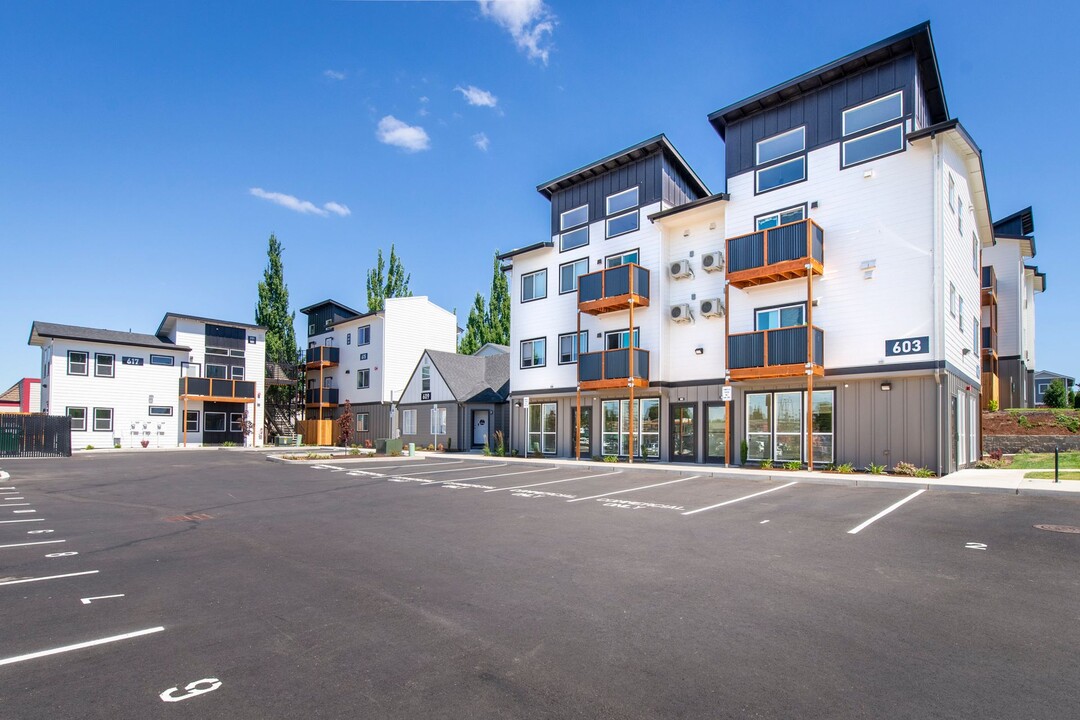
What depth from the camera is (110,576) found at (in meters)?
6.59

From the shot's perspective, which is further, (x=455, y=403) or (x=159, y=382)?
(x=159, y=382)

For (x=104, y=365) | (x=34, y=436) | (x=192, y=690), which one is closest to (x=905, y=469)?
(x=192, y=690)

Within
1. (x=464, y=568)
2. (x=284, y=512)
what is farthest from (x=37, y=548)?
(x=464, y=568)

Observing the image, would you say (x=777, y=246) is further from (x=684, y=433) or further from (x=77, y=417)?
(x=77, y=417)

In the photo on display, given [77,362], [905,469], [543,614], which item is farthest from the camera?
[77,362]

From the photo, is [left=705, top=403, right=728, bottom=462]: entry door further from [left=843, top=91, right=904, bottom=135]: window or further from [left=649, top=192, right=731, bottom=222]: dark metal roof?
[left=843, top=91, right=904, bottom=135]: window

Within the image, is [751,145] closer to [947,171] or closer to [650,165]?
[650,165]

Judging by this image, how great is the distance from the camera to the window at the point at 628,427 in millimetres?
23812

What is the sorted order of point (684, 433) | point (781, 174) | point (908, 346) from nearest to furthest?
point (908, 346)
point (781, 174)
point (684, 433)

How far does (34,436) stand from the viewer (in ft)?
97.5

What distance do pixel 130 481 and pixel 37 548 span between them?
1063 centimetres

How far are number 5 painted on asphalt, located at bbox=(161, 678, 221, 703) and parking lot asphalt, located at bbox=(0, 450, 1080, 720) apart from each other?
1 cm

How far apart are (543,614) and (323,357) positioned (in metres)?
45.3

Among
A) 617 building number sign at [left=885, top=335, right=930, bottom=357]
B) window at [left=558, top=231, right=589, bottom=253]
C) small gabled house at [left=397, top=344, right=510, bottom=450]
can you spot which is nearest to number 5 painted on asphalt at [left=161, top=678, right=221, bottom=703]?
617 building number sign at [left=885, top=335, right=930, bottom=357]
